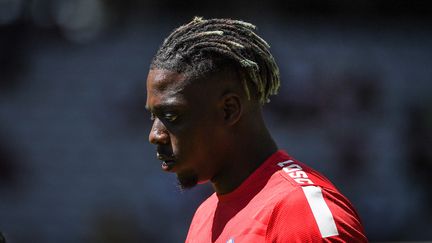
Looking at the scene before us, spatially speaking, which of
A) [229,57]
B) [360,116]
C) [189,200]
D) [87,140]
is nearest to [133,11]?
[87,140]

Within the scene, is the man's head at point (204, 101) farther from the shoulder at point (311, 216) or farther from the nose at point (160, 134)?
the shoulder at point (311, 216)

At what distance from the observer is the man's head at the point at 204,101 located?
106 inches

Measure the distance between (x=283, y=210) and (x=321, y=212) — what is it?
0.12m

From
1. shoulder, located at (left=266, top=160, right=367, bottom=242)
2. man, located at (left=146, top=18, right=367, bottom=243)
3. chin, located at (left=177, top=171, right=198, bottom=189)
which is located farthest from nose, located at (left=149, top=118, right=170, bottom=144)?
shoulder, located at (left=266, top=160, right=367, bottom=242)

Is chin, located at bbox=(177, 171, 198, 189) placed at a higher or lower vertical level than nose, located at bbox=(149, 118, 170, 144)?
lower

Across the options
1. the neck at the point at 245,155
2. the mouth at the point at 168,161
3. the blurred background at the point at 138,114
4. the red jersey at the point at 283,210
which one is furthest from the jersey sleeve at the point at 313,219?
the blurred background at the point at 138,114

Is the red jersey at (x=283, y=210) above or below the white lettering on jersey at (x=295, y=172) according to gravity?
below

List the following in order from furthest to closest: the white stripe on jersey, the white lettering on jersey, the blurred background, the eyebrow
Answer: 1. the blurred background
2. the eyebrow
3. the white lettering on jersey
4. the white stripe on jersey

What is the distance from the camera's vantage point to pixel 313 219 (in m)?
2.40

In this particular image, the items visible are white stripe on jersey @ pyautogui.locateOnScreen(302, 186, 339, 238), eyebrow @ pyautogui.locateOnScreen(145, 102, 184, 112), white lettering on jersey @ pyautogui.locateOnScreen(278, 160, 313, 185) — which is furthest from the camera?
eyebrow @ pyautogui.locateOnScreen(145, 102, 184, 112)

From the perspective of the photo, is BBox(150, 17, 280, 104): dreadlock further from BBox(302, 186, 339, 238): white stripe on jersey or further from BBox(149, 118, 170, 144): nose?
BBox(302, 186, 339, 238): white stripe on jersey

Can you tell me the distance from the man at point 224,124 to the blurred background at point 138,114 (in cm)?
582

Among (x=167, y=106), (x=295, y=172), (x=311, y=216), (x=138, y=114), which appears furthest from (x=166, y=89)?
(x=138, y=114)

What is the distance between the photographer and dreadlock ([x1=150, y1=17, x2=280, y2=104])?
107 inches
